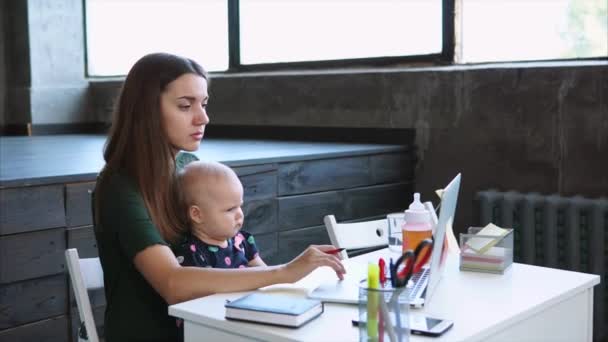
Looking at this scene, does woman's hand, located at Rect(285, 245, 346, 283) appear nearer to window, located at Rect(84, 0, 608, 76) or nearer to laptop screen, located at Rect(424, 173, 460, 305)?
laptop screen, located at Rect(424, 173, 460, 305)

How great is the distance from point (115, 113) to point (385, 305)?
0.92m

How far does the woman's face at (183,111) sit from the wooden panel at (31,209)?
3.15 ft

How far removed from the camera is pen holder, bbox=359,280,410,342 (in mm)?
1295

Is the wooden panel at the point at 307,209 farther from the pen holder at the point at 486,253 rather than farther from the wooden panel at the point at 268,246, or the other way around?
the pen holder at the point at 486,253

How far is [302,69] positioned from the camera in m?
4.88

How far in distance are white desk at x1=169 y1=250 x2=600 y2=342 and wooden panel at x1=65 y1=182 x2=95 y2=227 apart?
3.98 ft

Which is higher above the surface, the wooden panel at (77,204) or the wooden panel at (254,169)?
the wooden panel at (254,169)

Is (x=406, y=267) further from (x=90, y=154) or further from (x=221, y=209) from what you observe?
(x=90, y=154)

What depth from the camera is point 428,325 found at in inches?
56.0

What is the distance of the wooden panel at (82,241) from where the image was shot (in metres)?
2.79

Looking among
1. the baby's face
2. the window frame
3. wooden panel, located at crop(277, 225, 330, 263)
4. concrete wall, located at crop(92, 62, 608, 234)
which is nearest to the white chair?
the baby's face

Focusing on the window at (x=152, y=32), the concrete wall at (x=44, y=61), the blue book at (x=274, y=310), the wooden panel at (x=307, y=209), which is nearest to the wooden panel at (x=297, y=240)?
the wooden panel at (x=307, y=209)

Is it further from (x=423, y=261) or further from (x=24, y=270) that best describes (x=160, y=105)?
(x=24, y=270)

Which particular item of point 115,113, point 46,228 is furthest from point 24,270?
point 115,113
